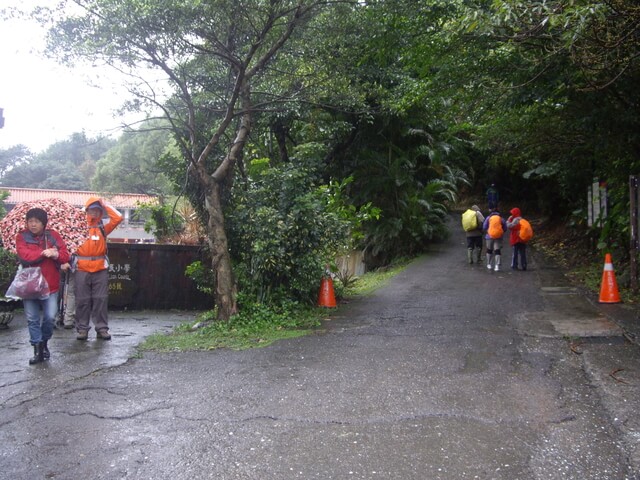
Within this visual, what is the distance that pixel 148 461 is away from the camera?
12.6 ft

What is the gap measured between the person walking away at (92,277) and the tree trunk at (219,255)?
1.58 m

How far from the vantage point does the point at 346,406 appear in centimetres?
484

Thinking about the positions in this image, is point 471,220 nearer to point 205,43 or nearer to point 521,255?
point 521,255

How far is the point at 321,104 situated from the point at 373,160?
247 inches

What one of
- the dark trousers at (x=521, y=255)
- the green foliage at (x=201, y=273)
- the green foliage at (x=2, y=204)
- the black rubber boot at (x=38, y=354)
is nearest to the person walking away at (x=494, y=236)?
the dark trousers at (x=521, y=255)

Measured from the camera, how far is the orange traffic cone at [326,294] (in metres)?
9.92

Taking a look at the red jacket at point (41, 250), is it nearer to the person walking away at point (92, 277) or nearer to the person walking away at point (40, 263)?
the person walking away at point (40, 263)

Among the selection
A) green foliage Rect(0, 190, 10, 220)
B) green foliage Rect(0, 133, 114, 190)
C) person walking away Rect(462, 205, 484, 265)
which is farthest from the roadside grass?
green foliage Rect(0, 133, 114, 190)

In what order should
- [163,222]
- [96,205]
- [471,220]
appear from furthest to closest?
[163,222]
[471,220]
[96,205]

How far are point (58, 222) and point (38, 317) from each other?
1.86 meters

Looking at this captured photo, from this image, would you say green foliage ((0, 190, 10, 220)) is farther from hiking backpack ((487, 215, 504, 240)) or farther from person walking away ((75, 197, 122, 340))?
hiking backpack ((487, 215, 504, 240))

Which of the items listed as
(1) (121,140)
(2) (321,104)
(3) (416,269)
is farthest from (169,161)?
(1) (121,140)

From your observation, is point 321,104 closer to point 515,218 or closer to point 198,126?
point 198,126

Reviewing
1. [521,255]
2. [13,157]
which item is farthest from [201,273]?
[13,157]
